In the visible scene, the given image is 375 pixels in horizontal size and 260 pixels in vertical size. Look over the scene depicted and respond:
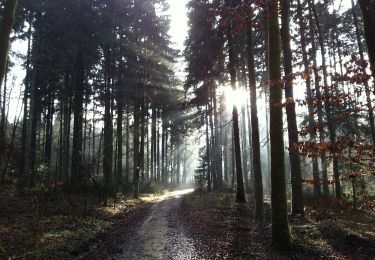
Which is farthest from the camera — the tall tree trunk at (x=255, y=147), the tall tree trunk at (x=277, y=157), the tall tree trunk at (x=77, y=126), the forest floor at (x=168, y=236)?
the tall tree trunk at (x=77, y=126)

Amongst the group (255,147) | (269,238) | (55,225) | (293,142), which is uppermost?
(293,142)

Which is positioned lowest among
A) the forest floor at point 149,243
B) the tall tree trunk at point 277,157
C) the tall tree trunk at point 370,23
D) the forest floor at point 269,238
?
the forest floor at point 149,243

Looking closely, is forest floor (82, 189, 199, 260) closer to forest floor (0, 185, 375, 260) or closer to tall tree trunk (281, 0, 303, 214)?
forest floor (0, 185, 375, 260)

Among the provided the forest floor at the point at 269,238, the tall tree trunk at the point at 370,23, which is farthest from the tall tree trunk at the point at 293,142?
the tall tree trunk at the point at 370,23

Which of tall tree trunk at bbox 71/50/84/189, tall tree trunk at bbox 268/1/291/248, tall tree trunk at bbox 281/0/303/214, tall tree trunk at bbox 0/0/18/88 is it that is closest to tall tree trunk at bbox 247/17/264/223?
tall tree trunk at bbox 281/0/303/214

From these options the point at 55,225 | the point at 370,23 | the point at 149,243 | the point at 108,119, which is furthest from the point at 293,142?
the point at 108,119

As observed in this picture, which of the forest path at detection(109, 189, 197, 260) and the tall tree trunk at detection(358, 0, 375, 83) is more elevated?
the tall tree trunk at detection(358, 0, 375, 83)

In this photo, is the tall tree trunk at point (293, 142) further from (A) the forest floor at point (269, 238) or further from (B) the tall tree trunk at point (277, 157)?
(B) the tall tree trunk at point (277, 157)

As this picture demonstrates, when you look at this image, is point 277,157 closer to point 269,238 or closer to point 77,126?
point 269,238

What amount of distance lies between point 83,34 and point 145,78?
19.5 ft

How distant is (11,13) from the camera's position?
8.86 metres

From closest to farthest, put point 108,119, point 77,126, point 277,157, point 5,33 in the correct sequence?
point 5,33 < point 277,157 < point 77,126 < point 108,119

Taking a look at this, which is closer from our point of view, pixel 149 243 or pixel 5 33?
pixel 5 33

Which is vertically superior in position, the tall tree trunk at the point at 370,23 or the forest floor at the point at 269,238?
the tall tree trunk at the point at 370,23
